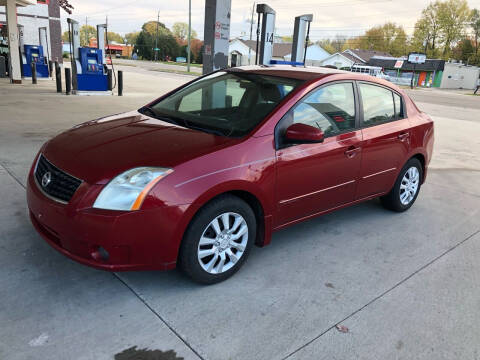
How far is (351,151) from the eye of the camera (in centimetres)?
380

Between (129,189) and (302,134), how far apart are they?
1385 mm

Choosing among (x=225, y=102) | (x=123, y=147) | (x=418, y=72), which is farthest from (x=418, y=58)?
(x=123, y=147)

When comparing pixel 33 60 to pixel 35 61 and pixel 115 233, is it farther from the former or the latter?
pixel 115 233

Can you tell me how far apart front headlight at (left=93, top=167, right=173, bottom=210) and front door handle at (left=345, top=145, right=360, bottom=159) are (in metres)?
1.81

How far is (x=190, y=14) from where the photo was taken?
46.1m

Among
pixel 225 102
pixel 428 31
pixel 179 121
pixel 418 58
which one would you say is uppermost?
pixel 428 31

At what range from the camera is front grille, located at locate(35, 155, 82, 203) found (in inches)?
106

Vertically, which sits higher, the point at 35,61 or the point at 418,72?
the point at 418,72

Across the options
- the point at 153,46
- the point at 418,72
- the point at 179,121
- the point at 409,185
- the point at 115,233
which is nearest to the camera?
the point at 115,233

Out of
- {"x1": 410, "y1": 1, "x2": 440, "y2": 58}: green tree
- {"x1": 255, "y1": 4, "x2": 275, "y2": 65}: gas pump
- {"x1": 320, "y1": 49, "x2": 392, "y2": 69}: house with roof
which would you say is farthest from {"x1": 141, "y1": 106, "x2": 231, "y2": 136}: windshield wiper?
{"x1": 410, "y1": 1, "x2": 440, "y2": 58}: green tree

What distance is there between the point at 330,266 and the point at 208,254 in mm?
1156

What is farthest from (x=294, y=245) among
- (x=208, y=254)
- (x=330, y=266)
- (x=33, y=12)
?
(x=33, y=12)

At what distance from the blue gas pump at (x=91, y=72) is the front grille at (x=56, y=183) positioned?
12.1 metres

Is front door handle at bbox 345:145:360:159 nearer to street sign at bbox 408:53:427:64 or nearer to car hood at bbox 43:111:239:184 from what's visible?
car hood at bbox 43:111:239:184
